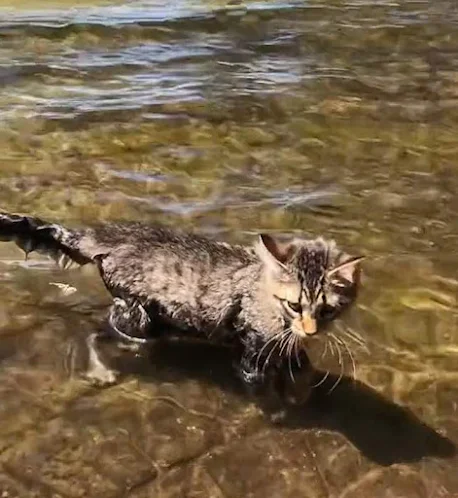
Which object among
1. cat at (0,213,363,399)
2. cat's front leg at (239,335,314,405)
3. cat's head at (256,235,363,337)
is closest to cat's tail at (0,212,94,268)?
cat at (0,213,363,399)

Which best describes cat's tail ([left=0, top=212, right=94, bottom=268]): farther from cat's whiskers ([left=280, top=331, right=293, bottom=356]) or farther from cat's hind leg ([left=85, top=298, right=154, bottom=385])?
cat's whiskers ([left=280, top=331, right=293, bottom=356])

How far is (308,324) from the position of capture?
141 inches

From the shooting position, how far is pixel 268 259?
12.3 feet

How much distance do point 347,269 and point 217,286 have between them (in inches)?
24.1

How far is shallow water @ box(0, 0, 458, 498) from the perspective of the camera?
3.72m

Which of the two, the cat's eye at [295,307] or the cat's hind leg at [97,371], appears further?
the cat's hind leg at [97,371]

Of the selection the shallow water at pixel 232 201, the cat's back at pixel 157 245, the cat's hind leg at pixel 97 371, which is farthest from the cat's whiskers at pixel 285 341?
the cat's hind leg at pixel 97 371

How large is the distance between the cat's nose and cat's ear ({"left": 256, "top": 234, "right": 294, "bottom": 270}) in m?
0.22

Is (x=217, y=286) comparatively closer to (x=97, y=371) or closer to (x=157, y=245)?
(x=157, y=245)

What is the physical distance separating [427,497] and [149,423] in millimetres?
1106

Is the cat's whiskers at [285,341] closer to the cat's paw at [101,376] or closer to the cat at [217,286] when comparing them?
the cat at [217,286]

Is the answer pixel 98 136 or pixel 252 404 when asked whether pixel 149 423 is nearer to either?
pixel 252 404

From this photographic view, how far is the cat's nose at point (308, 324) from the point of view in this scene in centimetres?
359

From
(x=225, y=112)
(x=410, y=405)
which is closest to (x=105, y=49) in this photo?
(x=225, y=112)
